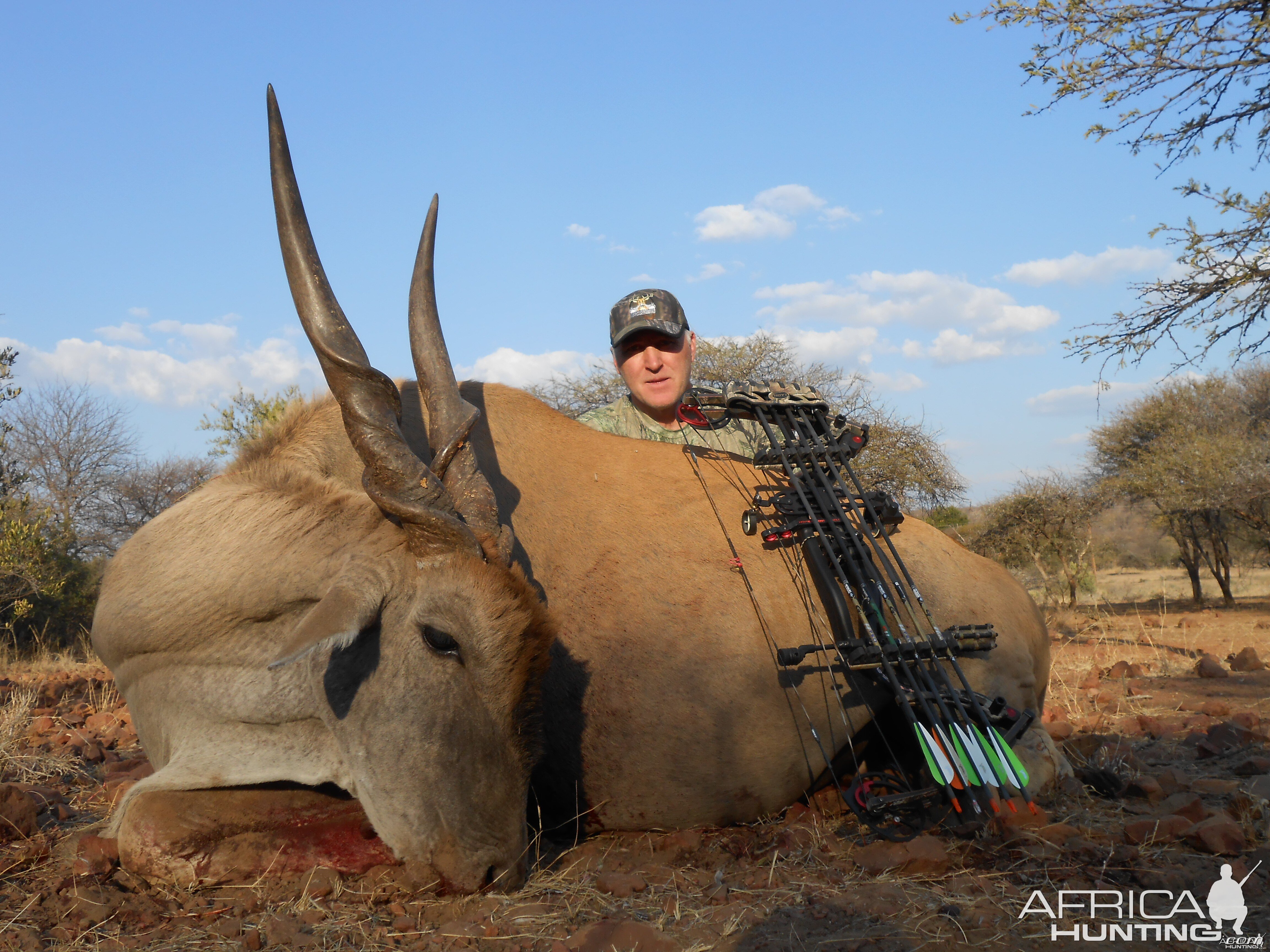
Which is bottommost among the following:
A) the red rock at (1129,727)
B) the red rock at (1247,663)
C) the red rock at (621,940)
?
the red rock at (1247,663)

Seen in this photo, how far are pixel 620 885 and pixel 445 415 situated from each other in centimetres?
170

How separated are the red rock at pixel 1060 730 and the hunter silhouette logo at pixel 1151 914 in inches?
82.2

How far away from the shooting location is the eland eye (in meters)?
2.79

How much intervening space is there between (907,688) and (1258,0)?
8.20 metres

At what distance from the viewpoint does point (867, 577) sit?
143 inches

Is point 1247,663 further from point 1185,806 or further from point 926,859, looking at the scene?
point 926,859

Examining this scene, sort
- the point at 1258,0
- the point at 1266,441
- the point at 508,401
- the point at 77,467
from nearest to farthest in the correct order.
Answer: the point at 508,401
the point at 1258,0
the point at 1266,441
the point at 77,467

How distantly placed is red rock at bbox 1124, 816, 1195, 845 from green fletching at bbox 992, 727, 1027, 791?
0.38 m

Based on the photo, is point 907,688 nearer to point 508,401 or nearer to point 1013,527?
point 508,401

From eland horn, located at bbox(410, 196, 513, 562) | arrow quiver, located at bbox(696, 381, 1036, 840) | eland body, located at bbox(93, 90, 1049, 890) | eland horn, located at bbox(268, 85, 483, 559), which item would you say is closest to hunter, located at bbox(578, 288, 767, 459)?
arrow quiver, located at bbox(696, 381, 1036, 840)

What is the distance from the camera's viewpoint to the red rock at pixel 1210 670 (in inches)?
283

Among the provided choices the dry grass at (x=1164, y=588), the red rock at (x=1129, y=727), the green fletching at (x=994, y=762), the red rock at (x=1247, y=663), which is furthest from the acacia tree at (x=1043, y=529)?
the green fletching at (x=994, y=762)

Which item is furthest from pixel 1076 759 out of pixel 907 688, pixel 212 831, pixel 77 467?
pixel 77 467

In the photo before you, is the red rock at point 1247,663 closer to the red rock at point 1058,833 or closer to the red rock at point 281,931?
the red rock at point 1058,833
